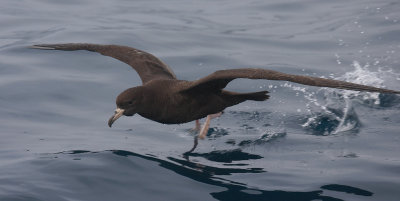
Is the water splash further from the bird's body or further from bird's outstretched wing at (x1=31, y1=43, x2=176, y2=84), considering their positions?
bird's outstretched wing at (x1=31, y1=43, x2=176, y2=84)

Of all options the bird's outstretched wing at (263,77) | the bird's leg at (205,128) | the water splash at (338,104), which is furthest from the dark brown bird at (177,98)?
the water splash at (338,104)

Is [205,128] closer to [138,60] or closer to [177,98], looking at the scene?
[177,98]

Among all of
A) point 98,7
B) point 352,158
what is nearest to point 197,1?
point 98,7

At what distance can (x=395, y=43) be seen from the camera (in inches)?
521

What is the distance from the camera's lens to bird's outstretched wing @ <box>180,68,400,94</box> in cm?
697

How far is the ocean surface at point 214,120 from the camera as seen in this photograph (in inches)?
299

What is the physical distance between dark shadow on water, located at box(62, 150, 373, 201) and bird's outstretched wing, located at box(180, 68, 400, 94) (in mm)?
858

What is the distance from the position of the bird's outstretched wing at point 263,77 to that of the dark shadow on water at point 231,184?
33.8 inches

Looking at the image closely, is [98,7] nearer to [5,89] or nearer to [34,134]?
[5,89]

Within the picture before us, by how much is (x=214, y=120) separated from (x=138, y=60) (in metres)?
1.34

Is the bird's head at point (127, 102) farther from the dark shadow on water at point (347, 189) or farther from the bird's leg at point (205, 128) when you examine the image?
the dark shadow on water at point (347, 189)

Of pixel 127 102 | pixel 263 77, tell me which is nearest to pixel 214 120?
pixel 127 102

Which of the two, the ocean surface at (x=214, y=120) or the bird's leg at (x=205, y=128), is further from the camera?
the bird's leg at (x=205, y=128)

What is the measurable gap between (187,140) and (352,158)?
2.13 metres
